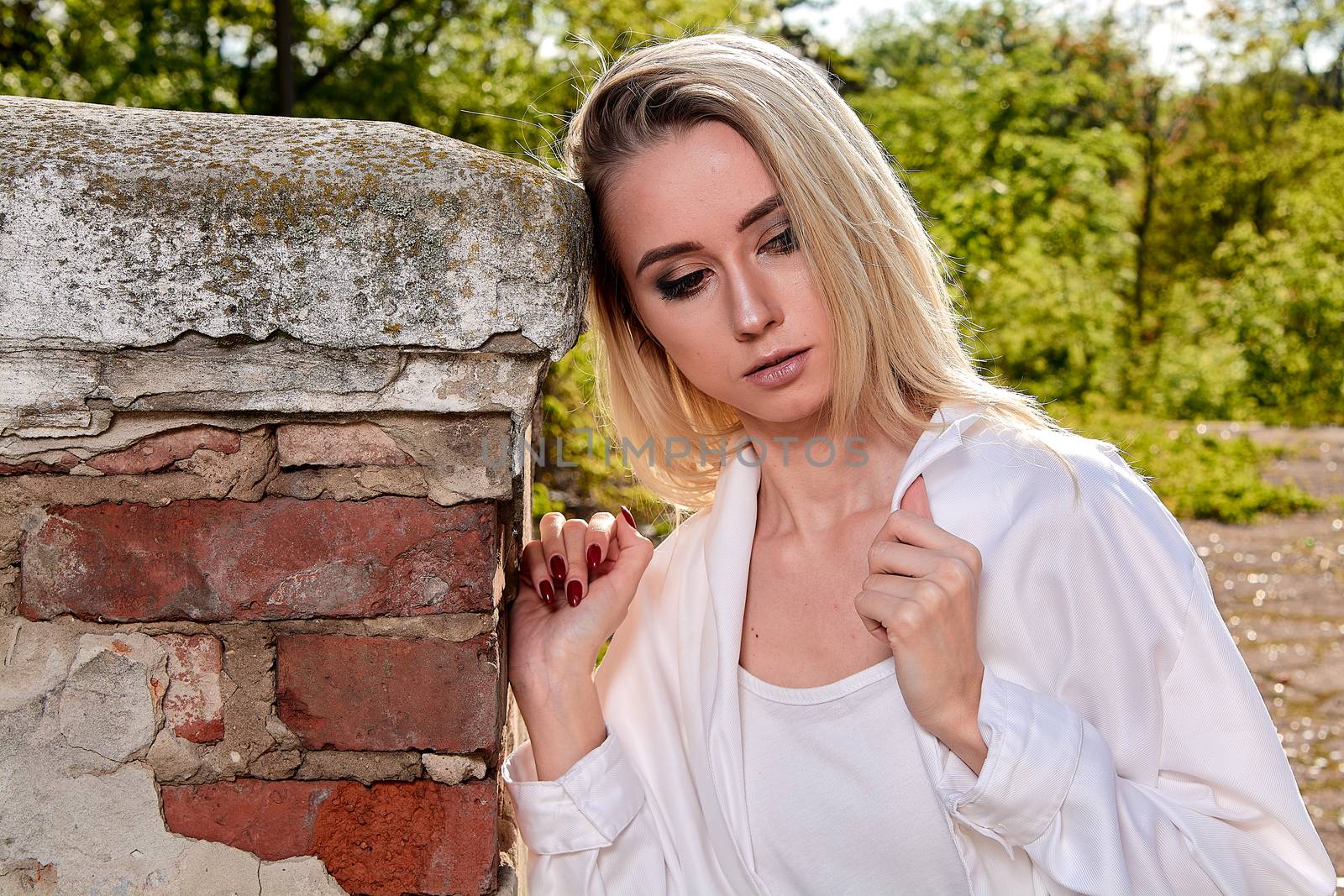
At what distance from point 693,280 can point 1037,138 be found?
687 centimetres

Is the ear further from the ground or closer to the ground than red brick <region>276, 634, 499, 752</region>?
further from the ground

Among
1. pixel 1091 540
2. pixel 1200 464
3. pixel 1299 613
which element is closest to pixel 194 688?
pixel 1091 540

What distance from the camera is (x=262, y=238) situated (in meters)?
1.09

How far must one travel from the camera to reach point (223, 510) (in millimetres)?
1195

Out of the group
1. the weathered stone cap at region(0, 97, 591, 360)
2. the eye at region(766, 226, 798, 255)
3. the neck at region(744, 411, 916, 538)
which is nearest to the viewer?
the weathered stone cap at region(0, 97, 591, 360)

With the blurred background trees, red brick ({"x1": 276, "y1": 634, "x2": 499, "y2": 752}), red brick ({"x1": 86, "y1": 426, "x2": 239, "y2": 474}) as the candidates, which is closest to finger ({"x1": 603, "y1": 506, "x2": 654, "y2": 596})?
red brick ({"x1": 276, "y1": 634, "x2": 499, "y2": 752})

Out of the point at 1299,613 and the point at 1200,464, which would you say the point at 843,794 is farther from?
the point at 1200,464

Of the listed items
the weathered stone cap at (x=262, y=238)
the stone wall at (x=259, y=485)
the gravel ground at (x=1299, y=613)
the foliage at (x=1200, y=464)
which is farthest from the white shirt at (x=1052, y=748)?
the foliage at (x=1200, y=464)

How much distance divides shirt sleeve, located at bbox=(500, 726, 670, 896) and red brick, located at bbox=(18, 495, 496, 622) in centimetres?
53

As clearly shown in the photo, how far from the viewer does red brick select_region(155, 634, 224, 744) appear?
4.00ft

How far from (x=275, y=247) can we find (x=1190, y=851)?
1377mm

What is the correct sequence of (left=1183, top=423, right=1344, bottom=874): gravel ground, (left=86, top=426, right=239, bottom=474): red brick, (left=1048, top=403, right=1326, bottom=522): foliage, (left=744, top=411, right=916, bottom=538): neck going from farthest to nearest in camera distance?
(left=1048, top=403, right=1326, bottom=522): foliage → (left=1183, top=423, right=1344, bottom=874): gravel ground → (left=744, top=411, right=916, bottom=538): neck → (left=86, top=426, right=239, bottom=474): red brick

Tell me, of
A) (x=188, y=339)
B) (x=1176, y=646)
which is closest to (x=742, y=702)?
(x=1176, y=646)

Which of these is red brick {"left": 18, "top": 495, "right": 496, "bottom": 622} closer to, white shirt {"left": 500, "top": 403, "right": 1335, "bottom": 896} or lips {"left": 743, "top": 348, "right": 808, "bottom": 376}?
white shirt {"left": 500, "top": 403, "right": 1335, "bottom": 896}
